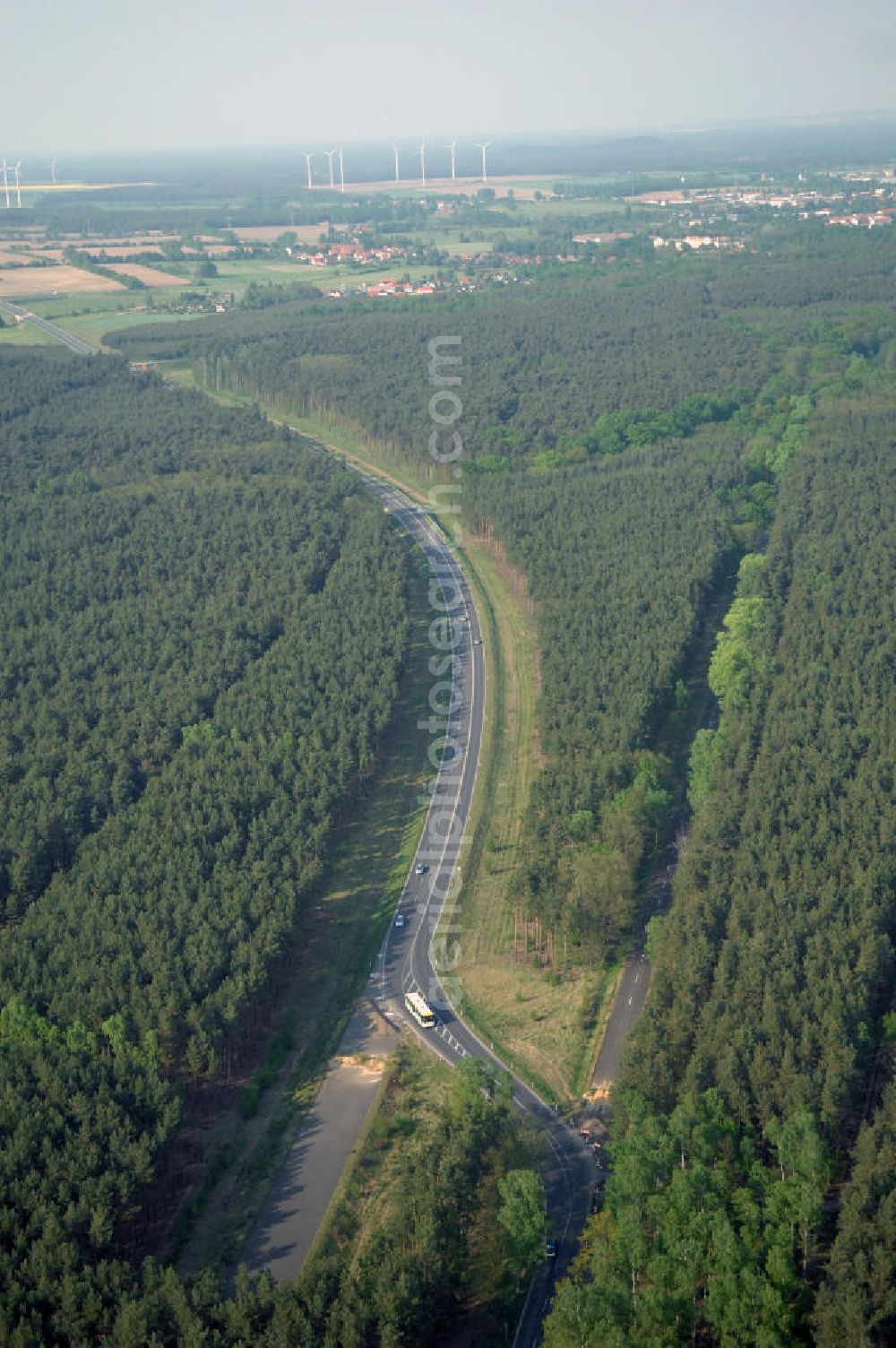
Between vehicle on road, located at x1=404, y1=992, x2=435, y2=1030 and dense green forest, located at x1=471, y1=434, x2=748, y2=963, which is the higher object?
dense green forest, located at x1=471, y1=434, x2=748, y2=963

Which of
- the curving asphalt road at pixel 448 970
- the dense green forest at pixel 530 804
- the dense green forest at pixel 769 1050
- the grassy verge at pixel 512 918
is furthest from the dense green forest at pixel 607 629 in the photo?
the curving asphalt road at pixel 448 970

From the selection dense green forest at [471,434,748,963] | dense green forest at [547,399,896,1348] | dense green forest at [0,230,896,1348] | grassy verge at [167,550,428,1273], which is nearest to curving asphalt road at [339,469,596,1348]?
grassy verge at [167,550,428,1273]

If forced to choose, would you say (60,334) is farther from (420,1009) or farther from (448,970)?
(420,1009)

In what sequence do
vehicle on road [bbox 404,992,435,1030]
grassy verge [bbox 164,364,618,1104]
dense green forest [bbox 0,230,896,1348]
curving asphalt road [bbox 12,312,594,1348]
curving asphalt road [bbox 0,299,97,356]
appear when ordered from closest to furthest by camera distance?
dense green forest [bbox 0,230,896,1348] < curving asphalt road [bbox 12,312,594,1348] < grassy verge [bbox 164,364,618,1104] < vehicle on road [bbox 404,992,435,1030] < curving asphalt road [bbox 0,299,97,356]

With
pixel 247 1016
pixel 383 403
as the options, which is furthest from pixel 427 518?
pixel 247 1016

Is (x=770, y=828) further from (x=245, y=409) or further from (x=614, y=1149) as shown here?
(x=245, y=409)

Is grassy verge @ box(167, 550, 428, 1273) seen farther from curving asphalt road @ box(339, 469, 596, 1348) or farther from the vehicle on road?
the vehicle on road

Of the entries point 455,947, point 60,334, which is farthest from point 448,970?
point 60,334
